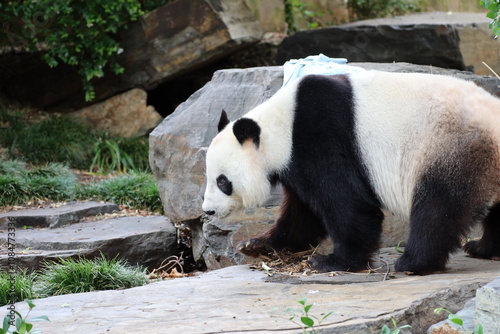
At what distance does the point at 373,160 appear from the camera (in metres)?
4.83

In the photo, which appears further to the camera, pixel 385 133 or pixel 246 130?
pixel 246 130

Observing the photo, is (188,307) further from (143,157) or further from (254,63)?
(254,63)

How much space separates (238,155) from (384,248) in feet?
5.89

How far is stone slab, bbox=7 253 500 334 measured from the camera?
11.7ft

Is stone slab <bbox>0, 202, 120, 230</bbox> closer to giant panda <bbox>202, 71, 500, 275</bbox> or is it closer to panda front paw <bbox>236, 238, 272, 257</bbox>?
panda front paw <bbox>236, 238, 272, 257</bbox>

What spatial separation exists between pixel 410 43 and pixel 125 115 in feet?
16.5

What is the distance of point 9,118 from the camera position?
37.2ft

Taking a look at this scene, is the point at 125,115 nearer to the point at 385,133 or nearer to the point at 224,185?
the point at 224,185

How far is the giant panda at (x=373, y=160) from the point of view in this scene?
4453 millimetres

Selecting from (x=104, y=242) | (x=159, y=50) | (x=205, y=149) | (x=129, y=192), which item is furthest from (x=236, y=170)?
(x=159, y=50)

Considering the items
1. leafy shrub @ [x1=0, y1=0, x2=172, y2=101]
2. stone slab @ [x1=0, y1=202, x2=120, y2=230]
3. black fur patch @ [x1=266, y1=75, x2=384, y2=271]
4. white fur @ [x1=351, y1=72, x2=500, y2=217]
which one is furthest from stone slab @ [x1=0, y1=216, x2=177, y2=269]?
leafy shrub @ [x1=0, y1=0, x2=172, y2=101]

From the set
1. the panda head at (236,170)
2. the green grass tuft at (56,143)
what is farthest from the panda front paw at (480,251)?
the green grass tuft at (56,143)

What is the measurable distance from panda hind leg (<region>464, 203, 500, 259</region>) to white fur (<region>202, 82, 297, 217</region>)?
1657mm

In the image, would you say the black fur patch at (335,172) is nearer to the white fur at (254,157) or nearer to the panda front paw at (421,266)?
the white fur at (254,157)
